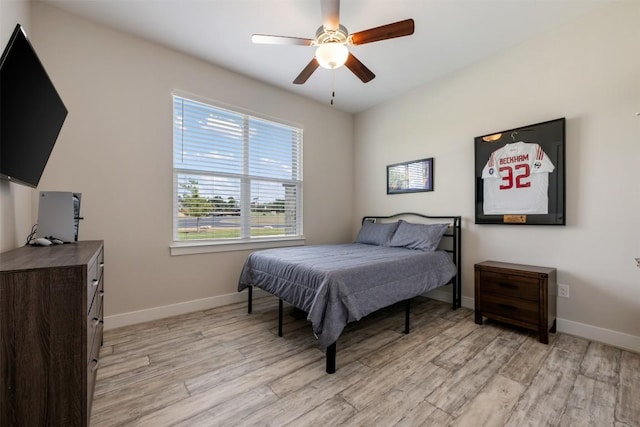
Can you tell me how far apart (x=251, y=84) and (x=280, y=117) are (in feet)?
1.75

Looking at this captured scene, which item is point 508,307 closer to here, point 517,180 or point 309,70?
point 517,180

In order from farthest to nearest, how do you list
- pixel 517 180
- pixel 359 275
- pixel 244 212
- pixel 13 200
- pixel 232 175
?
pixel 244 212, pixel 232 175, pixel 517 180, pixel 359 275, pixel 13 200

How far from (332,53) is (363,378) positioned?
7.61 feet

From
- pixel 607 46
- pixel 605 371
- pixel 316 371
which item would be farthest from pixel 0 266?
pixel 607 46

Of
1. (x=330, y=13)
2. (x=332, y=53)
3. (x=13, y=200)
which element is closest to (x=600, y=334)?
(x=332, y=53)

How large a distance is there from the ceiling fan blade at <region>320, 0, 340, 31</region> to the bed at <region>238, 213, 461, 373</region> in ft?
5.85

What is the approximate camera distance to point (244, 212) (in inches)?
132

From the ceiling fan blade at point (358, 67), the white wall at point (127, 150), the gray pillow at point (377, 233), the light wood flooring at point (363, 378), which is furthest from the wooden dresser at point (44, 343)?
the gray pillow at point (377, 233)

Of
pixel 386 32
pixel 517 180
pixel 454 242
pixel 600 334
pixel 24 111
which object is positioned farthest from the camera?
pixel 454 242

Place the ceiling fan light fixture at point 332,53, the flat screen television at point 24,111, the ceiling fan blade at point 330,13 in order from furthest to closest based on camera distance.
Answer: the ceiling fan light fixture at point 332,53, the ceiling fan blade at point 330,13, the flat screen television at point 24,111

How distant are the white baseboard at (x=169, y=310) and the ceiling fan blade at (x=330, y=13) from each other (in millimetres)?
2895

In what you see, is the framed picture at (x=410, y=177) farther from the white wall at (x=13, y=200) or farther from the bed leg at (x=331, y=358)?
the white wall at (x=13, y=200)

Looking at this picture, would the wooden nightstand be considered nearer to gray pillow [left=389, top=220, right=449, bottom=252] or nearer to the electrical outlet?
the electrical outlet

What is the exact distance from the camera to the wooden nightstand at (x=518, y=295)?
7.34 ft
